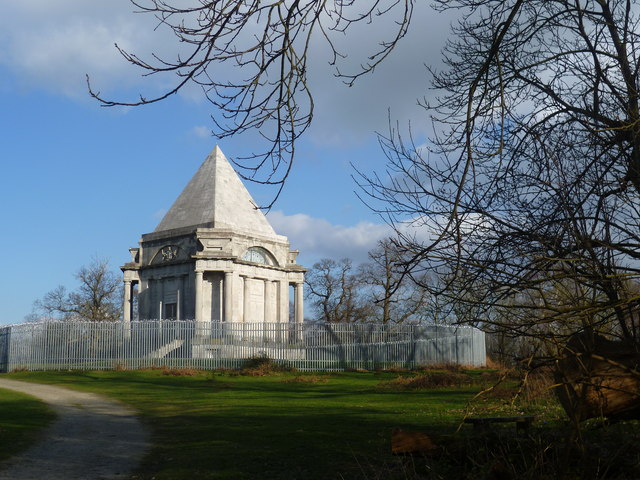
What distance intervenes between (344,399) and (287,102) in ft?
43.5

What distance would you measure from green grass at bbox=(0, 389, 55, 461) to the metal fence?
13.8m

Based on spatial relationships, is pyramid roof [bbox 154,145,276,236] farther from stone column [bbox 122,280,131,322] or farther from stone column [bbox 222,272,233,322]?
stone column [bbox 122,280,131,322]

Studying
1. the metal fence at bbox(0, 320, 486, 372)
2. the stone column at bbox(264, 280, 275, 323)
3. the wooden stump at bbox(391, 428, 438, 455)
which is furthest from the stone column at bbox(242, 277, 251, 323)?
the wooden stump at bbox(391, 428, 438, 455)

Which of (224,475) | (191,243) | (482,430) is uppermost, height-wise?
(191,243)

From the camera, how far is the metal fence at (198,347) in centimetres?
3347

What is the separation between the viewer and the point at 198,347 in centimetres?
3406

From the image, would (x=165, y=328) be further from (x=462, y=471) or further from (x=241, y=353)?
(x=462, y=471)

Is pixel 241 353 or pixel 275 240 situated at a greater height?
pixel 275 240

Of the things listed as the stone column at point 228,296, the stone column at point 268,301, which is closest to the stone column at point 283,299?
the stone column at point 268,301

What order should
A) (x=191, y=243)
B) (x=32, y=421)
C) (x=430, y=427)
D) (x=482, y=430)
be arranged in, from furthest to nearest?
(x=191, y=243)
(x=32, y=421)
(x=430, y=427)
(x=482, y=430)

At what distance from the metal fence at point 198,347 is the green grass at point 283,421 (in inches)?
292

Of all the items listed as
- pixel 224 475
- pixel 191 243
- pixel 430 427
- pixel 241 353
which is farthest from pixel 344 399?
pixel 191 243

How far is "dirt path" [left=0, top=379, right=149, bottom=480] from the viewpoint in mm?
8953

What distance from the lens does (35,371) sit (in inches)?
1289
